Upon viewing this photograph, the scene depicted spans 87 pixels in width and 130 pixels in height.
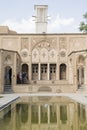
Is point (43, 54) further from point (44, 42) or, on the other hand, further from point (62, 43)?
point (62, 43)

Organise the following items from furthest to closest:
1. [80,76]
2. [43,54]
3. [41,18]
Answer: [41,18], [43,54], [80,76]

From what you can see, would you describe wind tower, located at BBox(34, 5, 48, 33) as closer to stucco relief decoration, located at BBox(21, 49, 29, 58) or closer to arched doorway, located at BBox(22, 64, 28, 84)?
stucco relief decoration, located at BBox(21, 49, 29, 58)

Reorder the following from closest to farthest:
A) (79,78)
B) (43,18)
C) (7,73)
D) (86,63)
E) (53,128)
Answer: (53,128) < (86,63) < (79,78) < (7,73) < (43,18)

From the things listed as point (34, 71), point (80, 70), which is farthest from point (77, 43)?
point (34, 71)

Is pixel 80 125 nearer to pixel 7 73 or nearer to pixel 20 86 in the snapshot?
pixel 20 86

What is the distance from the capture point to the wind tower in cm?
4331

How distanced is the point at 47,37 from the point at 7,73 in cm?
755

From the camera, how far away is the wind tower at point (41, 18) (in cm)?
4331

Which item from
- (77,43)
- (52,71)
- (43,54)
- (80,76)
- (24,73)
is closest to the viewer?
(80,76)

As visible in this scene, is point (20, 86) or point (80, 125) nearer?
point (80, 125)

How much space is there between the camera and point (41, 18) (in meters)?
43.5

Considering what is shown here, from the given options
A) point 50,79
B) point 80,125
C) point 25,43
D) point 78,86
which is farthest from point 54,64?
point 80,125

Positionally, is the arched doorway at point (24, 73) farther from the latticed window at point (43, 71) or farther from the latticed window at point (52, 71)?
the latticed window at point (52, 71)

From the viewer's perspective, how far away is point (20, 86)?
32281 mm
